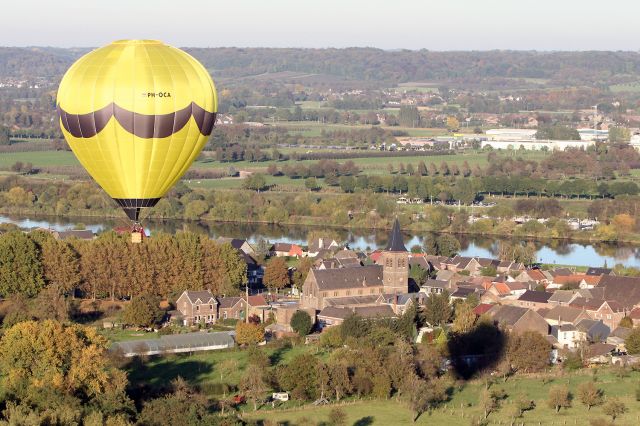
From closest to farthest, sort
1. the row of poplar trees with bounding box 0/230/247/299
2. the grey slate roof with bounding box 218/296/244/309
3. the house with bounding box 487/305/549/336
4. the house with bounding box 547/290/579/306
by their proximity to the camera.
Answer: the house with bounding box 487/305/549/336
the grey slate roof with bounding box 218/296/244/309
the house with bounding box 547/290/579/306
the row of poplar trees with bounding box 0/230/247/299

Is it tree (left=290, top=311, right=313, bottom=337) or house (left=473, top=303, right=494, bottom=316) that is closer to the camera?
tree (left=290, top=311, right=313, bottom=337)

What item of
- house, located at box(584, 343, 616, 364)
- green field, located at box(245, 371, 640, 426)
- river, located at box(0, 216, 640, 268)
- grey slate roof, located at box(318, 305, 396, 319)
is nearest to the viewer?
green field, located at box(245, 371, 640, 426)

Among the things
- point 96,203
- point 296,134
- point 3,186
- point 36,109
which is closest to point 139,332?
point 96,203

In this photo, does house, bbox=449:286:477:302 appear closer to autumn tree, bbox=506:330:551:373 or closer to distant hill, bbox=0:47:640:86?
autumn tree, bbox=506:330:551:373

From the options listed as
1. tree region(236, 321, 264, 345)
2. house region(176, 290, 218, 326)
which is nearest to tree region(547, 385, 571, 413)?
tree region(236, 321, 264, 345)

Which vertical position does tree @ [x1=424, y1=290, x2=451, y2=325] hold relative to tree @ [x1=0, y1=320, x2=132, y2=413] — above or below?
below

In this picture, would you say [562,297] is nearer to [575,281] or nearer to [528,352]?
[575,281]
